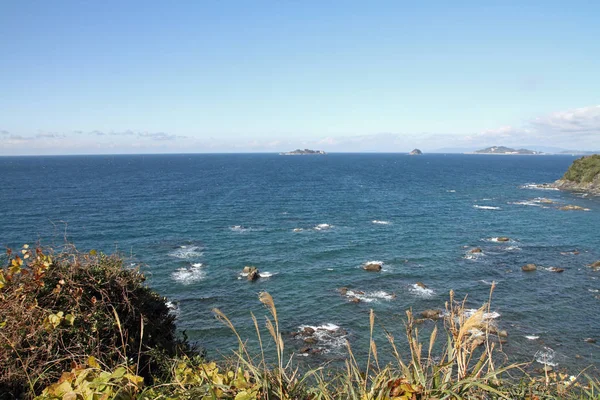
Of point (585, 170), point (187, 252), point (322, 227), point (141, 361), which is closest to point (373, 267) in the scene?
point (322, 227)

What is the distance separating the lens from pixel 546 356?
26.8m

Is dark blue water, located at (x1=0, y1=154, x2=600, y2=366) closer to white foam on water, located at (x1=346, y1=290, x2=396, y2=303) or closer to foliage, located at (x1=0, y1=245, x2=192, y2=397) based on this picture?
white foam on water, located at (x1=346, y1=290, x2=396, y2=303)

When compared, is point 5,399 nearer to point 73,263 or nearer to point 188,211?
point 73,263

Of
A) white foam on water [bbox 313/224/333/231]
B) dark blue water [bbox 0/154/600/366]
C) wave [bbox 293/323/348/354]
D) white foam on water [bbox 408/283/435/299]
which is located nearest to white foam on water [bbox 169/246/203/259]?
dark blue water [bbox 0/154/600/366]

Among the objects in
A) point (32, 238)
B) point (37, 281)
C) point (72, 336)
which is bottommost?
point (32, 238)

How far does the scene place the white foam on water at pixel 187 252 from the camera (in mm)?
47156

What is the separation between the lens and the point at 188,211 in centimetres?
7388

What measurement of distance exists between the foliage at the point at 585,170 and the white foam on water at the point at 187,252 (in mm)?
102286

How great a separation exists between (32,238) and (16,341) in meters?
54.2

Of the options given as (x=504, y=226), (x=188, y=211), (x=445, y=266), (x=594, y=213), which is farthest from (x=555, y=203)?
(x=188, y=211)

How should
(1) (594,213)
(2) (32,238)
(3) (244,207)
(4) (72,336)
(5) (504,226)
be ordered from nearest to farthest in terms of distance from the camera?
(4) (72,336), (2) (32,238), (5) (504,226), (1) (594,213), (3) (244,207)

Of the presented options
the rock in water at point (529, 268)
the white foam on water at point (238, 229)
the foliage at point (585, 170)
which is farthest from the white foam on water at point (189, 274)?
the foliage at point (585, 170)

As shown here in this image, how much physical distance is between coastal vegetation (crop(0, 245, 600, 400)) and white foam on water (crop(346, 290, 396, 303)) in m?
27.7

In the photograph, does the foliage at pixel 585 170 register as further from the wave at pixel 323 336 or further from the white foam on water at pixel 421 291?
the wave at pixel 323 336
